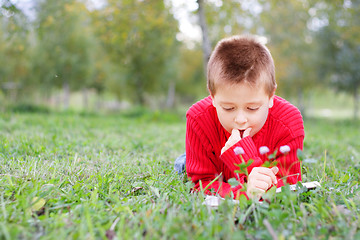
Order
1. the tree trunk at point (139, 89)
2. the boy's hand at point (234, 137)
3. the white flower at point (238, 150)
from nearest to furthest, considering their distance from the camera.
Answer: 1. the white flower at point (238, 150)
2. the boy's hand at point (234, 137)
3. the tree trunk at point (139, 89)

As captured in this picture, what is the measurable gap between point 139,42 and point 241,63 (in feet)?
30.4

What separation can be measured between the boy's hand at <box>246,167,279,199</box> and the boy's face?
32 centimetres

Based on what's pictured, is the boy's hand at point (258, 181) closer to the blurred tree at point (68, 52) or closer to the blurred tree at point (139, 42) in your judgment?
the blurred tree at point (139, 42)

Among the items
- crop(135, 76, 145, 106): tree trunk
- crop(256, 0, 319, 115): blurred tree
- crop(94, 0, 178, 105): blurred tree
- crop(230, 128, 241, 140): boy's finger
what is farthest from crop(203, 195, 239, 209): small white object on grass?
crop(256, 0, 319, 115): blurred tree

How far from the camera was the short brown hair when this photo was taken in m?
1.95

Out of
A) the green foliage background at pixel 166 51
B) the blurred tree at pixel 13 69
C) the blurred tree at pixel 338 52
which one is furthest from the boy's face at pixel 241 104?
the blurred tree at pixel 13 69

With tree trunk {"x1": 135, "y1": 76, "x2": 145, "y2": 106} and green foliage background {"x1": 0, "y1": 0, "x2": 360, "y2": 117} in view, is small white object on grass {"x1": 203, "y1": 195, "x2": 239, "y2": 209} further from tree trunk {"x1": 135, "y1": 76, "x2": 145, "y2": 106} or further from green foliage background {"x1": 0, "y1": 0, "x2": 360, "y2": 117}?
tree trunk {"x1": 135, "y1": 76, "x2": 145, "y2": 106}

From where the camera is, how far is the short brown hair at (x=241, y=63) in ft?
6.38

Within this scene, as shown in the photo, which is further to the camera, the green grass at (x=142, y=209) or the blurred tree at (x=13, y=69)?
the blurred tree at (x=13, y=69)

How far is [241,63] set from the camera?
1996 mm

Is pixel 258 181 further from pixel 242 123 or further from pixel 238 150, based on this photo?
pixel 242 123

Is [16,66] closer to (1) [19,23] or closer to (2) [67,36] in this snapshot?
(2) [67,36]

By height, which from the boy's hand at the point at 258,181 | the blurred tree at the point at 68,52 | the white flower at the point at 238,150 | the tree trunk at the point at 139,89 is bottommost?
the tree trunk at the point at 139,89

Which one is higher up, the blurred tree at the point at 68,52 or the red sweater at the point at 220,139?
the blurred tree at the point at 68,52
